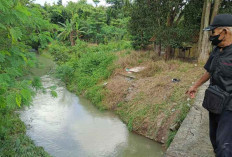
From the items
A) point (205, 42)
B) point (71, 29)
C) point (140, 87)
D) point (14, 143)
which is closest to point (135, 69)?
point (140, 87)

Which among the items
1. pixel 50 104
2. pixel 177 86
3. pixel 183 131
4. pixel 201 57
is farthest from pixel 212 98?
pixel 201 57

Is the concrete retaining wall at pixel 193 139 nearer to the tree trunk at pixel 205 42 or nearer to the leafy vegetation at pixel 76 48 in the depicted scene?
the leafy vegetation at pixel 76 48

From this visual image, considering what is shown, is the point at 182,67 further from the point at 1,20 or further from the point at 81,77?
the point at 1,20

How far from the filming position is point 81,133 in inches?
230

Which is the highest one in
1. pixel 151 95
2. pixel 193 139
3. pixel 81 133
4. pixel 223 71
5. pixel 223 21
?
pixel 223 21

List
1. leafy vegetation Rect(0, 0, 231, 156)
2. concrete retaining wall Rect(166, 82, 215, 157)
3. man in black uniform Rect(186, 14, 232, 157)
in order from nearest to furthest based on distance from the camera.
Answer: man in black uniform Rect(186, 14, 232, 157)
leafy vegetation Rect(0, 0, 231, 156)
concrete retaining wall Rect(166, 82, 215, 157)

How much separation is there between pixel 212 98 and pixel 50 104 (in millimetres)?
6842

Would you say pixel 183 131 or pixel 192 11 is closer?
pixel 183 131

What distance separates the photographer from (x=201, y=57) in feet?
29.0

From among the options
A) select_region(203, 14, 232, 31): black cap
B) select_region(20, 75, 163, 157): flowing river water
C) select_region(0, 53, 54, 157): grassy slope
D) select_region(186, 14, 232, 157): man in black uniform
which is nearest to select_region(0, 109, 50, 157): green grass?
select_region(0, 53, 54, 157): grassy slope

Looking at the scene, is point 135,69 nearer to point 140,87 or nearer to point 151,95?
point 140,87

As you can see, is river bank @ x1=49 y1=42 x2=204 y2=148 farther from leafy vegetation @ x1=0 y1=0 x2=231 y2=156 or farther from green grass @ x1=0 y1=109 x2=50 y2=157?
green grass @ x1=0 y1=109 x2=50 y2=157

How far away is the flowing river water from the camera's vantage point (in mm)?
5035

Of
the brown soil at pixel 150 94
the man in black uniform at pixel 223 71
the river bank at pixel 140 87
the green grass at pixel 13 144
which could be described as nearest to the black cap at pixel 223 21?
the man in black uniform at pixel 223 71
